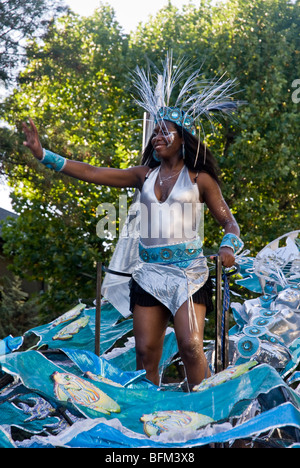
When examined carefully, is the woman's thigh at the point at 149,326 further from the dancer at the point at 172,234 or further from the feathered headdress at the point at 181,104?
the feathered headdress at the point at 181,104

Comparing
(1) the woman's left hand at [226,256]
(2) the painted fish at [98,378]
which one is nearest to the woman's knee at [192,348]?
(1) the woman's left hand at [226,256]

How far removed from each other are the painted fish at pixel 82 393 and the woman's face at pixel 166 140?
4.49ft

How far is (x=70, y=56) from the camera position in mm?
9086

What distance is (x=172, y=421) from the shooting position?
241 cm

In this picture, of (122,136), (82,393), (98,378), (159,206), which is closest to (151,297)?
(159,206)

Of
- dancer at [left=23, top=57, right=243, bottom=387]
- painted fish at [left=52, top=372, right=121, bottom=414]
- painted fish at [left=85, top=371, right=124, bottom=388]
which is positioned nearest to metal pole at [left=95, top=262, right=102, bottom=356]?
dancer at [left=23, top=57, right=243, bottom=387]

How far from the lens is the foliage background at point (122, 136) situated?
28.7ft

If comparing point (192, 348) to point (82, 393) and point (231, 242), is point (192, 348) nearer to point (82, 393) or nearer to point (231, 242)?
point (231, 242)

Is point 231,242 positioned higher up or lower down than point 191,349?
higher up

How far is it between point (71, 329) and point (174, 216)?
3.99 feet

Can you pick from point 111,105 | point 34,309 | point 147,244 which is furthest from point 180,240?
point 34,309
